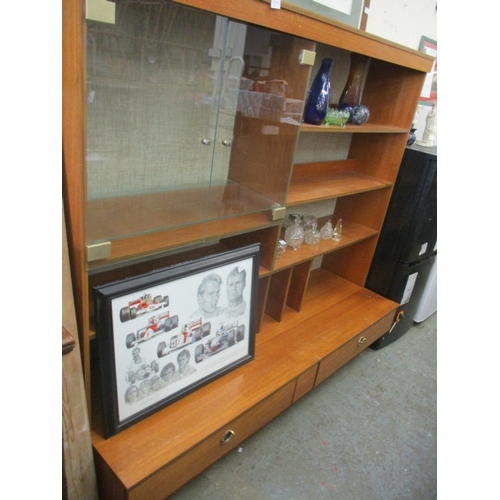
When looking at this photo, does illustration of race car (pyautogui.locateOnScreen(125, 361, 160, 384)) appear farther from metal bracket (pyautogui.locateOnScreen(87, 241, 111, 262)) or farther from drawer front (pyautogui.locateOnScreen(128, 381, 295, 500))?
metal bracket (pyautogui.locateOnScreen(87, 241, 111, 262))

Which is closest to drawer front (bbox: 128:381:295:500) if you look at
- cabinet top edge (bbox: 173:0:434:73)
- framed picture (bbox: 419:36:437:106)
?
cabinet top edge (bbox: 173:0:434:73)

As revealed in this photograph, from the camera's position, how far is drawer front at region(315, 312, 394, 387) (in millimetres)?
1823

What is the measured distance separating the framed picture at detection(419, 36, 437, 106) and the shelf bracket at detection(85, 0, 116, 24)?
6.63ft

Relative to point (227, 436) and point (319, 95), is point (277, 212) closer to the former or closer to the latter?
point (319, 95)

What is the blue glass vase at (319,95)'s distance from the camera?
1.51m

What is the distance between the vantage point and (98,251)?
1.01 meters

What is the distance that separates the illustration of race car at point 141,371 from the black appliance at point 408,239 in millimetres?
1484

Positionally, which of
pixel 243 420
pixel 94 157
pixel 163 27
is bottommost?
pixel 243 420

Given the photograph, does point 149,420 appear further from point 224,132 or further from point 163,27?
point 163,27

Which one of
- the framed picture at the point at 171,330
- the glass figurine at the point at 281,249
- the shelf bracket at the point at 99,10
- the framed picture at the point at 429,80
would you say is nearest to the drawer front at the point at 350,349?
the framed picture at the point at 171,330

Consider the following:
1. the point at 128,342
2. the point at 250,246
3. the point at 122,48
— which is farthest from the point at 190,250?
the point at 122,48

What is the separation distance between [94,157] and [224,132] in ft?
1.62

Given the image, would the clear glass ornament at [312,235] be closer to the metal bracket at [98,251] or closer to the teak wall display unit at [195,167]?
the teak wall display unit at [195,167]

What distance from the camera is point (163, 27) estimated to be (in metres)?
1.07
